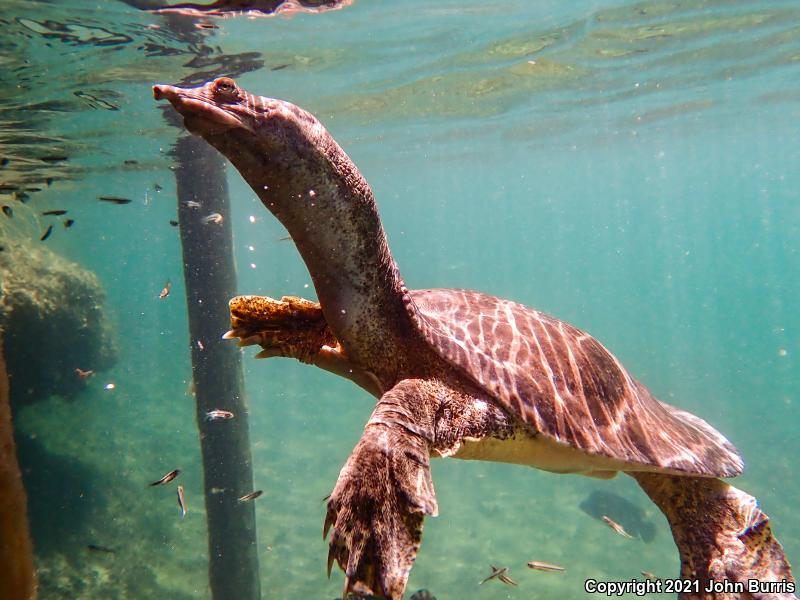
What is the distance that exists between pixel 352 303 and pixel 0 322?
12.4 metres

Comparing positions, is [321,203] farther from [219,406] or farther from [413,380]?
[219,406]

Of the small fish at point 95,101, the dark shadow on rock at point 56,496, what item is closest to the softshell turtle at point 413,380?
the dark shadow on rock at point 56,496

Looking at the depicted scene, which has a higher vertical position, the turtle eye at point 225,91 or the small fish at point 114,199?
the turtle eye at point 225,91

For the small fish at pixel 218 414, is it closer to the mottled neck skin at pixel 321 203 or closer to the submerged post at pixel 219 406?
the submerged post at pixel 219 406

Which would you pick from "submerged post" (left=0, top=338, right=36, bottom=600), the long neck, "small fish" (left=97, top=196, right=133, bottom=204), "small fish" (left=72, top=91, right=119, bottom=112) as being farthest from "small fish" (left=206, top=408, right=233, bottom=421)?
"small fish" (left=72, top=91, right=119, bottom=112)

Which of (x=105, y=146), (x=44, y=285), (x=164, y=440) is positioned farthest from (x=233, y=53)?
(x=164, y=440)

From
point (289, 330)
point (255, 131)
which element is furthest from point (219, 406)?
point (255, 131)

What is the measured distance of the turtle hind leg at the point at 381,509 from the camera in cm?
184

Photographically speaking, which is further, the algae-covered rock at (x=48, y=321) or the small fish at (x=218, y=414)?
the algae-covered rock at (x=48, y=321)

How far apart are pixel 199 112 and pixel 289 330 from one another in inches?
65.4

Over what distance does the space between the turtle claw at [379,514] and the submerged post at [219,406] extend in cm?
637

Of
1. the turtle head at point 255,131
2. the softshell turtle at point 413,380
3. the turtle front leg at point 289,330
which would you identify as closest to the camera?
the softshell turtle at point 413,380

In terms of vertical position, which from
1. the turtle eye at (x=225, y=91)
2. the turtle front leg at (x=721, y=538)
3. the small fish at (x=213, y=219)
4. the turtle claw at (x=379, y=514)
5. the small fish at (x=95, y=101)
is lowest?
the turtle front leg at (x=721, y=538)

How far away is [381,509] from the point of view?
6.34 ft
